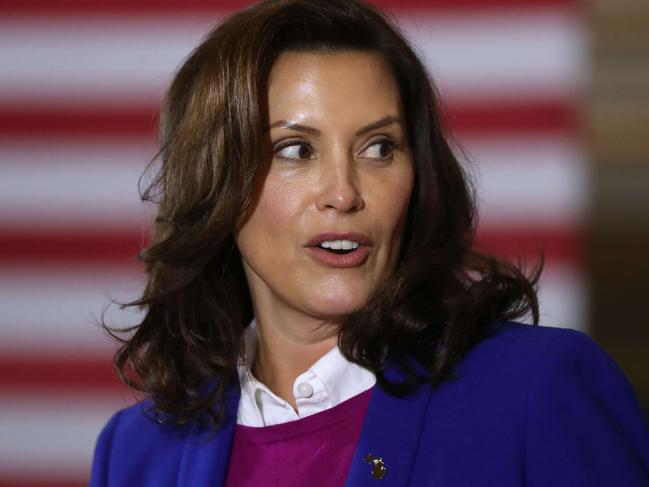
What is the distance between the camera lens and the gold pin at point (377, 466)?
129 centimetres

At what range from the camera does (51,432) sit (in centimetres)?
246

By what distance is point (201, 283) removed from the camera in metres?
1.62

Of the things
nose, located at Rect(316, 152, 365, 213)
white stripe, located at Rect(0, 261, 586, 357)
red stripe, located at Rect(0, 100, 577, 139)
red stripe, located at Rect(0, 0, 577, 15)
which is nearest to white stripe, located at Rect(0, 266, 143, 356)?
white stripe, located at Rect(0, 261, 586, 357)

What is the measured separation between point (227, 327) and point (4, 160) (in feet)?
3.46

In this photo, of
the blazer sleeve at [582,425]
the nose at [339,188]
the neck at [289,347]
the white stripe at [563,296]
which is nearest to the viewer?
the blazer sleeve at [582,425]

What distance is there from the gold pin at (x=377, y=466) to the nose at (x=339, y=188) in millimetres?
278

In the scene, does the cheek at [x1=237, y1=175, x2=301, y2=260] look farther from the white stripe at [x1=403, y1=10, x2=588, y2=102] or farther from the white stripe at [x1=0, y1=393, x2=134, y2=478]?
the white stripe at [x1=0, y1=393, x2=134, y2=478]

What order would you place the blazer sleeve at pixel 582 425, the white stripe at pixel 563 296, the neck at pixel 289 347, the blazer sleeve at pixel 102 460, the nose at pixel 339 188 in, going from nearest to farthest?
the blazer sleeve at pixel 582 425
the nose at pixel 339 188
the neck at pixel 289 347
the blazer sleeve at pixel 102 460
the white stripe at pixel 563 296

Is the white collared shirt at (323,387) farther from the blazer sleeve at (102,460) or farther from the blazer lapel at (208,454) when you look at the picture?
the blazer sleeve at (102,460)

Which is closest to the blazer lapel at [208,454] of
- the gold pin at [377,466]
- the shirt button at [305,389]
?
the shirt button at [305,389]

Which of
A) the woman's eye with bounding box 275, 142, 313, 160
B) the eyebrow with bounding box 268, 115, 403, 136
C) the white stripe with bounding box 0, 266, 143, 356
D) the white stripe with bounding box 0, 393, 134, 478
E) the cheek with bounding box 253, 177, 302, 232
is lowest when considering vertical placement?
the white stripe with bounding box 0, 393, 134, 478

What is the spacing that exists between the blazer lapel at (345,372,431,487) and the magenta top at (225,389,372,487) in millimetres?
53

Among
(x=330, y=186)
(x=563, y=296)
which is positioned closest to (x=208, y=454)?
(x=330, y=186)

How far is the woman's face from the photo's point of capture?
4.52 ft
